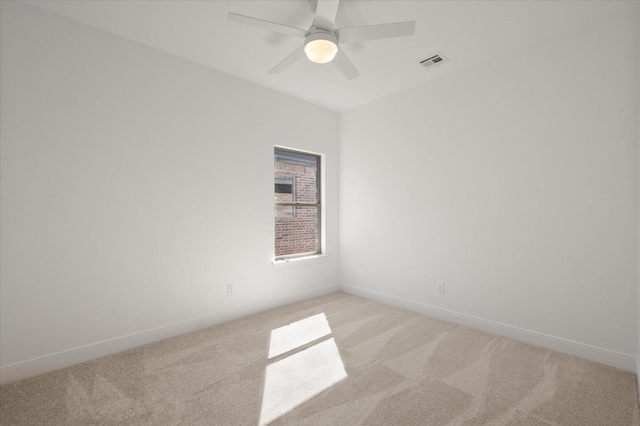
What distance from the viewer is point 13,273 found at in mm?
2186

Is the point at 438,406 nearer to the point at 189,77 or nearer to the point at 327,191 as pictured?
the point at 327,191

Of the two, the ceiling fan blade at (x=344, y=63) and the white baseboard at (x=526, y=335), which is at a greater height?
the ceiling fan blade at (x=344, y=63)

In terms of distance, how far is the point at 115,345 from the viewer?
2604 millimetres

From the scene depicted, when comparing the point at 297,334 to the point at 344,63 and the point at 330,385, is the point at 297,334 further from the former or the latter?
the point at 344,63

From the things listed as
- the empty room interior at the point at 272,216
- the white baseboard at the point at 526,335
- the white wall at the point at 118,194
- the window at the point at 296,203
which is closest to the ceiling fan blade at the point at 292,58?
the empty room interior at the point at 272,216

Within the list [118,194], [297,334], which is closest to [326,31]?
[118,194]

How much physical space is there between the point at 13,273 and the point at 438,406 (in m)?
3.09

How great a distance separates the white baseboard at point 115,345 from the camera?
86.6 inches

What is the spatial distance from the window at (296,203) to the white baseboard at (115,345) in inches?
30.6

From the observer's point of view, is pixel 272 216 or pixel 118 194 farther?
pixel 272 216

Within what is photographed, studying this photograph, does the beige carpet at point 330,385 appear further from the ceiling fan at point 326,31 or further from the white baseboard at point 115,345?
the ceiling fan at point 326,31

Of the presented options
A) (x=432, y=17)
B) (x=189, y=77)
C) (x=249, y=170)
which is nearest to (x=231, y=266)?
(x=249, y=170)

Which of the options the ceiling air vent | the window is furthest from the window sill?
the ceiling air vent

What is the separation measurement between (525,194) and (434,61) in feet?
5.14
